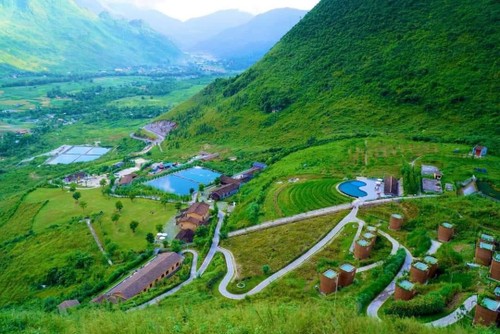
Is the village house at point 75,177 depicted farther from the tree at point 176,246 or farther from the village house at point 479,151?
the village house at point 479,151

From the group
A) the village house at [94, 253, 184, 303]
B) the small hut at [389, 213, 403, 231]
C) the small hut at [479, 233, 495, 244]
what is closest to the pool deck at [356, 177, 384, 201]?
the small hut at [389, 213, 403, 231]

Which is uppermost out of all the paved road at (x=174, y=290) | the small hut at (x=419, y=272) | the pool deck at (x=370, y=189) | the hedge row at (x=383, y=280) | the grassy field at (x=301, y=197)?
the small hut at (x=419, y=272)

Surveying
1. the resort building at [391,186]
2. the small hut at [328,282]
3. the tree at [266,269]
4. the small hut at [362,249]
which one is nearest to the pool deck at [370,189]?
the resort building at [391,186]

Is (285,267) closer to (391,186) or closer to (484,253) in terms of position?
(484,253)

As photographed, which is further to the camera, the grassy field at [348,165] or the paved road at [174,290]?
the grassy field at [348,165]

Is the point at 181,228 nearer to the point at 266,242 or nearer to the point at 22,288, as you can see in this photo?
the point at 266,242

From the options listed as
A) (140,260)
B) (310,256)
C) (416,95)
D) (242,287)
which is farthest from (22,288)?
(416,95)
